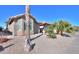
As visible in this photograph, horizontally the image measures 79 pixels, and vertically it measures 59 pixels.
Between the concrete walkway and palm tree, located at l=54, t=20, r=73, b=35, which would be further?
palm tree, located at l=54, t=20, r=73, b=35

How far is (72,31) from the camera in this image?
6.91 m

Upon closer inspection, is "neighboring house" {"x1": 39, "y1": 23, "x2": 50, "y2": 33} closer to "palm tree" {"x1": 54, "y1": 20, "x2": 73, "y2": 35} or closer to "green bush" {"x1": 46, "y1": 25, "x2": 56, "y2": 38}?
"green bush" {"x1": 46, "y1": 25, "x2": 56, "y2": 38}

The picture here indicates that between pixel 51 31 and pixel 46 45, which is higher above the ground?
pixel 51 31

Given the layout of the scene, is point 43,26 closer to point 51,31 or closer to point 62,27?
point 51,31

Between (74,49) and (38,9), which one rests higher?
(38,9)

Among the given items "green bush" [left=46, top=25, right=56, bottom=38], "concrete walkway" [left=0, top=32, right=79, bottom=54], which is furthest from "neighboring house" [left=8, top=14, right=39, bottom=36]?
"green bush" [left=46, top=25, right=56, bottom=38]

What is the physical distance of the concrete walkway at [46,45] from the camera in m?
6.80

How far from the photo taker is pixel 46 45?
6.86 m

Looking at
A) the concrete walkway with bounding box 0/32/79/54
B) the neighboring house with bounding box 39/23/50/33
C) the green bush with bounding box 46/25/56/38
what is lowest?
the concrete walkway with bounding box 0/32/79/54

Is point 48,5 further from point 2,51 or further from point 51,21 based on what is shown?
point 2,51

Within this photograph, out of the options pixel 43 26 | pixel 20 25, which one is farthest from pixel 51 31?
pixel 20 25

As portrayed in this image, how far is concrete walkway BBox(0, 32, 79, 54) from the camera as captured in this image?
22.3ft
